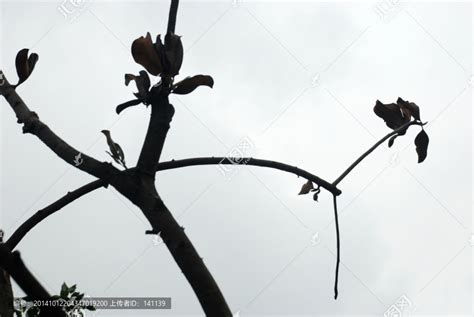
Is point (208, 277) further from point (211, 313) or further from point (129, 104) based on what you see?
point (129, 104)

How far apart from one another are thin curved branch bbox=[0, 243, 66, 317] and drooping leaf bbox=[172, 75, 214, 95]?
570mm

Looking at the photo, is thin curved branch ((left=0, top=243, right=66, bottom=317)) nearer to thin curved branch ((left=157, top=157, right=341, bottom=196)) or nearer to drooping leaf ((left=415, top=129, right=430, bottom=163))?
thin curved branch ((left=157, top=157, right=341, bottom=196))

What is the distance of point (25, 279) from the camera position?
1.11m

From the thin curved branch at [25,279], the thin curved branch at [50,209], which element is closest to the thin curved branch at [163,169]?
the thin curved branch at [50,209]

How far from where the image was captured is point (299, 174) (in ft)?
4.43

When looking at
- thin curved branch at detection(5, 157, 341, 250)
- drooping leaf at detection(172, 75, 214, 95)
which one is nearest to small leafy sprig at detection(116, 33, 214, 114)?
drooping leaf at detection(172, 75, 214, 95)

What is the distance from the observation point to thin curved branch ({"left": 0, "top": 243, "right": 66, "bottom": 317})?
43.6 inches

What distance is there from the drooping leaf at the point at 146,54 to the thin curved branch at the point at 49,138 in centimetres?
27

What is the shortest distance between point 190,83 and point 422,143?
2.47 feet

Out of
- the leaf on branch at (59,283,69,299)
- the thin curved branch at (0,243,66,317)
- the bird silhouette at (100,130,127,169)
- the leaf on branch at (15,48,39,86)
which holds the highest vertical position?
the leaf on branch at (15,48,39,86)

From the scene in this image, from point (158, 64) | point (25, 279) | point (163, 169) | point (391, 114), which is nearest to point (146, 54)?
point (158, 64)

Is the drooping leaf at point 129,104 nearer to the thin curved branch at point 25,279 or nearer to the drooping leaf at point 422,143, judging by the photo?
the thin curved branch at point 25,279

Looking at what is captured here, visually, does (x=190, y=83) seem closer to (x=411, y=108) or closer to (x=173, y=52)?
(x=173, y=52)

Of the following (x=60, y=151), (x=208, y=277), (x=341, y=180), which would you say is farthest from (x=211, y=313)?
(x=60, y=151)
